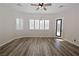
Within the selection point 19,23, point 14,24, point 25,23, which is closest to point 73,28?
point 14,24

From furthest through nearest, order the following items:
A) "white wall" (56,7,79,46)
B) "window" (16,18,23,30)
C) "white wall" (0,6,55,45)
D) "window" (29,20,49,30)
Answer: "window" (29,20,49,30), "window" (16,18,23,30), "white wall" (0,6,55,45), "white wall" (56,7,79,46)

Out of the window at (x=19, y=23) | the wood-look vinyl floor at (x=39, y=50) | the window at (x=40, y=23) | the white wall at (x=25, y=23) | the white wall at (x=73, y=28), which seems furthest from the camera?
the window at (x=40, y=23)

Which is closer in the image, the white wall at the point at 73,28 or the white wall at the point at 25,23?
the white wall at the point at 73,28

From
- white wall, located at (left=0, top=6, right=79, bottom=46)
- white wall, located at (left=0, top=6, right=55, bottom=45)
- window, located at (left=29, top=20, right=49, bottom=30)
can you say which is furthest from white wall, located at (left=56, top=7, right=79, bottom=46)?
window, located at (left=29, top=20, right=49, bottom=30)

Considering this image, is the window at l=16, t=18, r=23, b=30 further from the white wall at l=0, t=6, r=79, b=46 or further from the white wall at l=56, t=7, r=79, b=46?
the white wall at l=56, t=7, r=79, b=46

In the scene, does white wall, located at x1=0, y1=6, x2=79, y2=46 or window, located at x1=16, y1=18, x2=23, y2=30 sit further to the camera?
window, located at x1=16, y1=18, x2=23, y2=30

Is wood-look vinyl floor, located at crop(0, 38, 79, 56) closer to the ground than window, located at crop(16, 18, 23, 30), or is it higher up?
closer to the ground

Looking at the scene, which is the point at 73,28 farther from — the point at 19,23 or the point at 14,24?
the point at 19,23

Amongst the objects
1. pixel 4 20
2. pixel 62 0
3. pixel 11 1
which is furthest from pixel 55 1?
pixel 4 20

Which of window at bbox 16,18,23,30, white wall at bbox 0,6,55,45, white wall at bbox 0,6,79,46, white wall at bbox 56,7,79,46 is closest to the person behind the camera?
white wall at bbox 56,7,79,46

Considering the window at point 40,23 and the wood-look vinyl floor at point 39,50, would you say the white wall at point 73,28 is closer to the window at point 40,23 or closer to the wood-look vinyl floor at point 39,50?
the wood-look vinyl floor at point 39,50

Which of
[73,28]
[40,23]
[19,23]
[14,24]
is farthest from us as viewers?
[40,23]

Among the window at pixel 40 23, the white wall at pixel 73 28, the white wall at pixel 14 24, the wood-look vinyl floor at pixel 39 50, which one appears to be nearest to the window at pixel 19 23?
the white wall at pixel 14 24

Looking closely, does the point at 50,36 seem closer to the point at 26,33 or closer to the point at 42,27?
the point at 42,27
